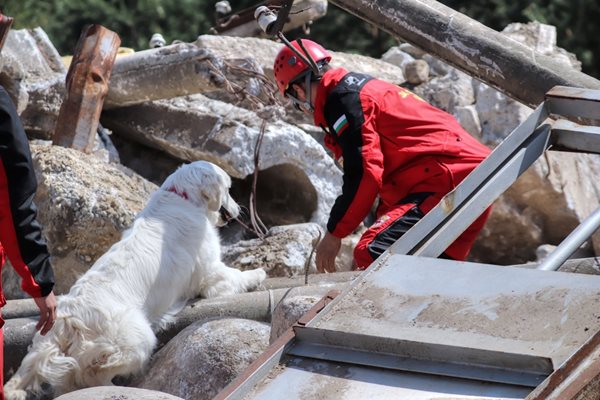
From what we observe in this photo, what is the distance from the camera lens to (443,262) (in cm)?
358

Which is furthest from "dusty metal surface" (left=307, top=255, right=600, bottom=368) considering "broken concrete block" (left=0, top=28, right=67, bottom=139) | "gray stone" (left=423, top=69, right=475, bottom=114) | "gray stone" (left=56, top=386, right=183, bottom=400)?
"gray stone" (left=423, top=69, right=475, bottom=114)

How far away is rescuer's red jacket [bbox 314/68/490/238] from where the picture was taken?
219 inches

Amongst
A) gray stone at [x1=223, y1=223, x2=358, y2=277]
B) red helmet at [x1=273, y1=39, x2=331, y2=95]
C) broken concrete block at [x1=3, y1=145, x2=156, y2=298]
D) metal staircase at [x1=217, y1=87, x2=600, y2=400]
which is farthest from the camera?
gray stone at [x1=223, y1=223, x2=358, y2=277]

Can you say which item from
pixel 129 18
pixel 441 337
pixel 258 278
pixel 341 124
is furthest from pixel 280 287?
pixel 129 18

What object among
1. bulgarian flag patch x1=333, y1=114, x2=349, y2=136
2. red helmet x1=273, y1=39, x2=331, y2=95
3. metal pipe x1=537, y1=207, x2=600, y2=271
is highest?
metal pipe x1=537, y1=207, x2=600, y2=271

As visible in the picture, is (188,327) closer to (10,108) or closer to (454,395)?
(10,108)

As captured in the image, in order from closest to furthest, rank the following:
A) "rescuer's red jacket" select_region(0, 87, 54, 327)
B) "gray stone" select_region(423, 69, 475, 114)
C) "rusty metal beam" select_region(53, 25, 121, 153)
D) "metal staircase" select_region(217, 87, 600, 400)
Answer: "metal staircase" select_region(217, 87, 600, 400) < "rescuer's red jacket" select_region(0, 87, 54, 327) < "rusty metal beam" select_region(53, 25, 121, 153) < "gray stone" select_region(423, 69, 475, 114)

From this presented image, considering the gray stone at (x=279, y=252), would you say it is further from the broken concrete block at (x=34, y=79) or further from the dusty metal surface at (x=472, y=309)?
the dusty metal surface at (x=472, y=309)

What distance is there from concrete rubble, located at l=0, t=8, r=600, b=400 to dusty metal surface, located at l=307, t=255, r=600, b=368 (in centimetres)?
282

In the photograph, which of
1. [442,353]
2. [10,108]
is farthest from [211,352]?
[442,353]

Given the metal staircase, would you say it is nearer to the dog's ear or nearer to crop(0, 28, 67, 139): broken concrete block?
the dog's ear

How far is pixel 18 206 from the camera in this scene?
4273 millimetres

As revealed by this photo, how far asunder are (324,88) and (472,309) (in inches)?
104

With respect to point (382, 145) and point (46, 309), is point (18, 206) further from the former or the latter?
point (382, 145)
